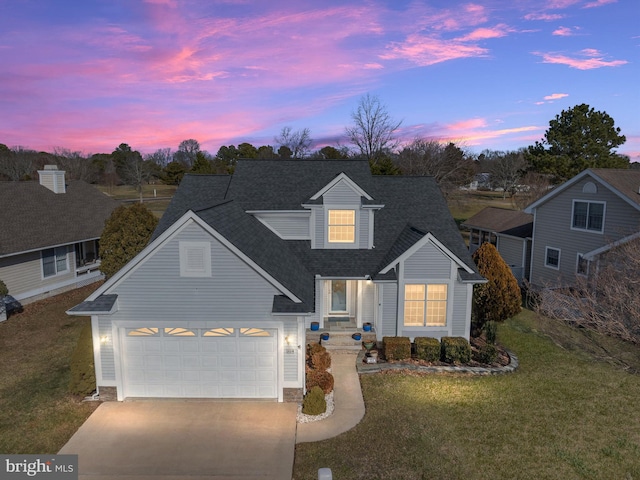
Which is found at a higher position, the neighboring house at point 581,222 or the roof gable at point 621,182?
the roof gable at point 621,182

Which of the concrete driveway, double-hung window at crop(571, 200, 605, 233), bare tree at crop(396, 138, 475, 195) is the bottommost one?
the concrete driveway

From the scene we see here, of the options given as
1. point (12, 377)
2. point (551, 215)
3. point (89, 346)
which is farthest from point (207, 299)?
point (551, 215)

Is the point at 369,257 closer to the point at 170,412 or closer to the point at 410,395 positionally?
the point at 410,395

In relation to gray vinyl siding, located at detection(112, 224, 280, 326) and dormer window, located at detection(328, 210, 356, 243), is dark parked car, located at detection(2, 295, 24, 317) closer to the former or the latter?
gray vinyl siding, located at detection(112, 224, 280, 326)

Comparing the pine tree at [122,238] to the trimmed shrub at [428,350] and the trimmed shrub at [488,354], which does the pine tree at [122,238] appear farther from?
the trimmed shrub at [488,354]

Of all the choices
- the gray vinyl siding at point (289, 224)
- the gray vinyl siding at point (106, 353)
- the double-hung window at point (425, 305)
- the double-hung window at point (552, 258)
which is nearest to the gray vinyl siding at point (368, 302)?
the double-hung window at point (425, 305)

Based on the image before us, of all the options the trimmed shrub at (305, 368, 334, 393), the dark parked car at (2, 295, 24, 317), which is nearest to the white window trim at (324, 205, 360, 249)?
the trimmed shrub at (305, 368, 334, 393)
